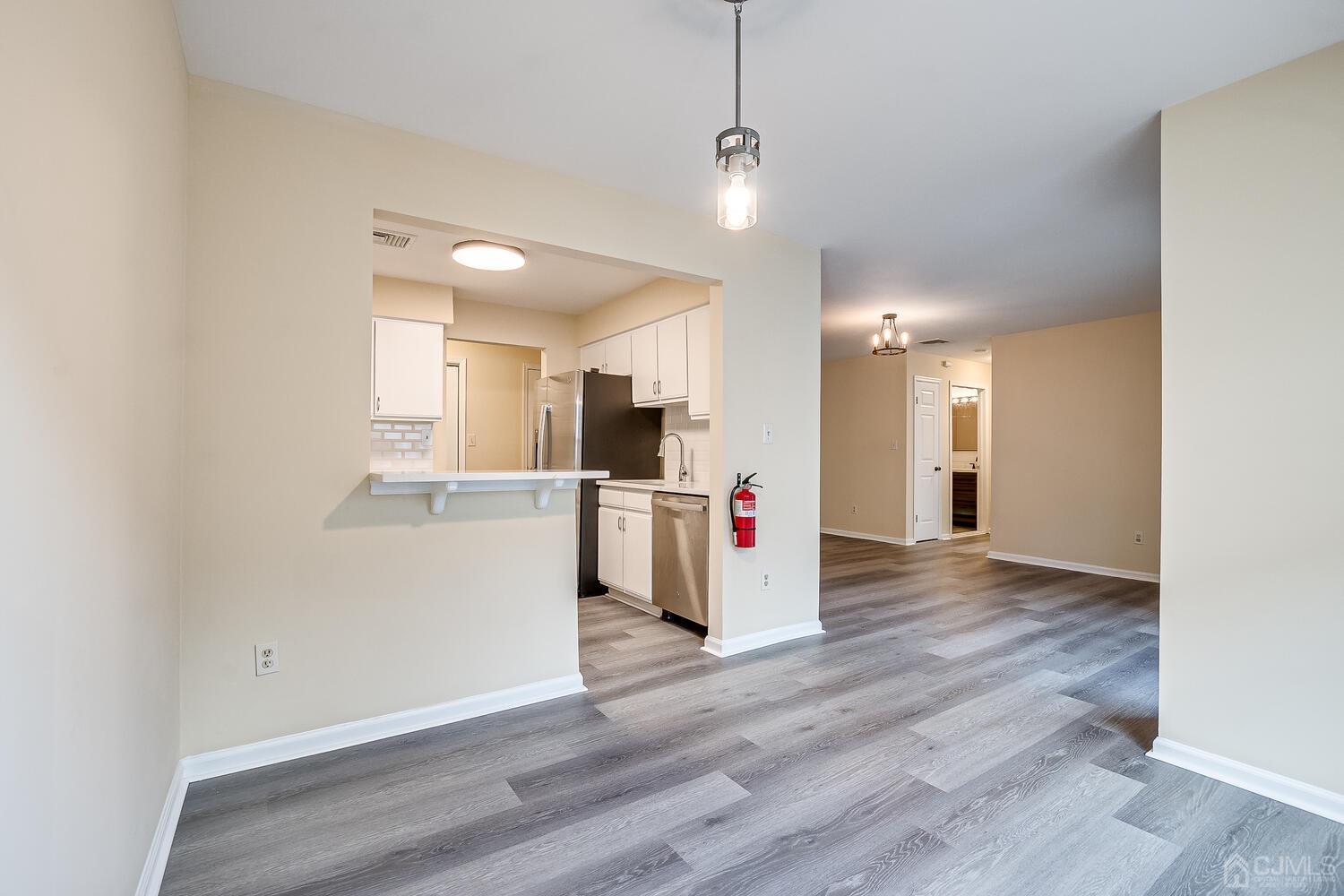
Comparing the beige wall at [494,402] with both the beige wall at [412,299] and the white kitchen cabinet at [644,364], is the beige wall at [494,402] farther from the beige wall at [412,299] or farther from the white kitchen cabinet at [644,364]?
the white kitchen cabinet at [644,364]

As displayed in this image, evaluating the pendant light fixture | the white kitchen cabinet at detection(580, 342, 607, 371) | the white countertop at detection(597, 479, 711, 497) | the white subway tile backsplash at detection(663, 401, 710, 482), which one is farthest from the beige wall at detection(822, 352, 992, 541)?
the pendant light fixture

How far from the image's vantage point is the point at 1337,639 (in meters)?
2.00

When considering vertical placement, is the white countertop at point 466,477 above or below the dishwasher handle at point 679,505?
above

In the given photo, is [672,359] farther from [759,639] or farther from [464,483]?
[464,483]

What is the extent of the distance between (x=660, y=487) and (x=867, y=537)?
16.0 feet

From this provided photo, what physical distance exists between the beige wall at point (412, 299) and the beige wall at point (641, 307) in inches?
49.8

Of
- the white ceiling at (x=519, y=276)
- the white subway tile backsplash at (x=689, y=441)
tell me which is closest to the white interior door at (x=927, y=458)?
the white subway tile backsplash at (x=689, y=441)

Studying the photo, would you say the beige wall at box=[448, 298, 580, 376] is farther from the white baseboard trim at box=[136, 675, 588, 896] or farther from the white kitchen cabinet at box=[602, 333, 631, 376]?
the white baseboard trim at box=[136, 675, 588, 896]

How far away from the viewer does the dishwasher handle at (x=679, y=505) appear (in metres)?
3.77

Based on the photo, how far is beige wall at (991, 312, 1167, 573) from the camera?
18.6ft

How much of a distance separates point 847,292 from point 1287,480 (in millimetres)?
3420

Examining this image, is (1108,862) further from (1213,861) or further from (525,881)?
(525,881)

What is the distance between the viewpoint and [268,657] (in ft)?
7.45

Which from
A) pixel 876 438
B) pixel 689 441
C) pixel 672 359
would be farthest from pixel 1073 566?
pixel 672 359
